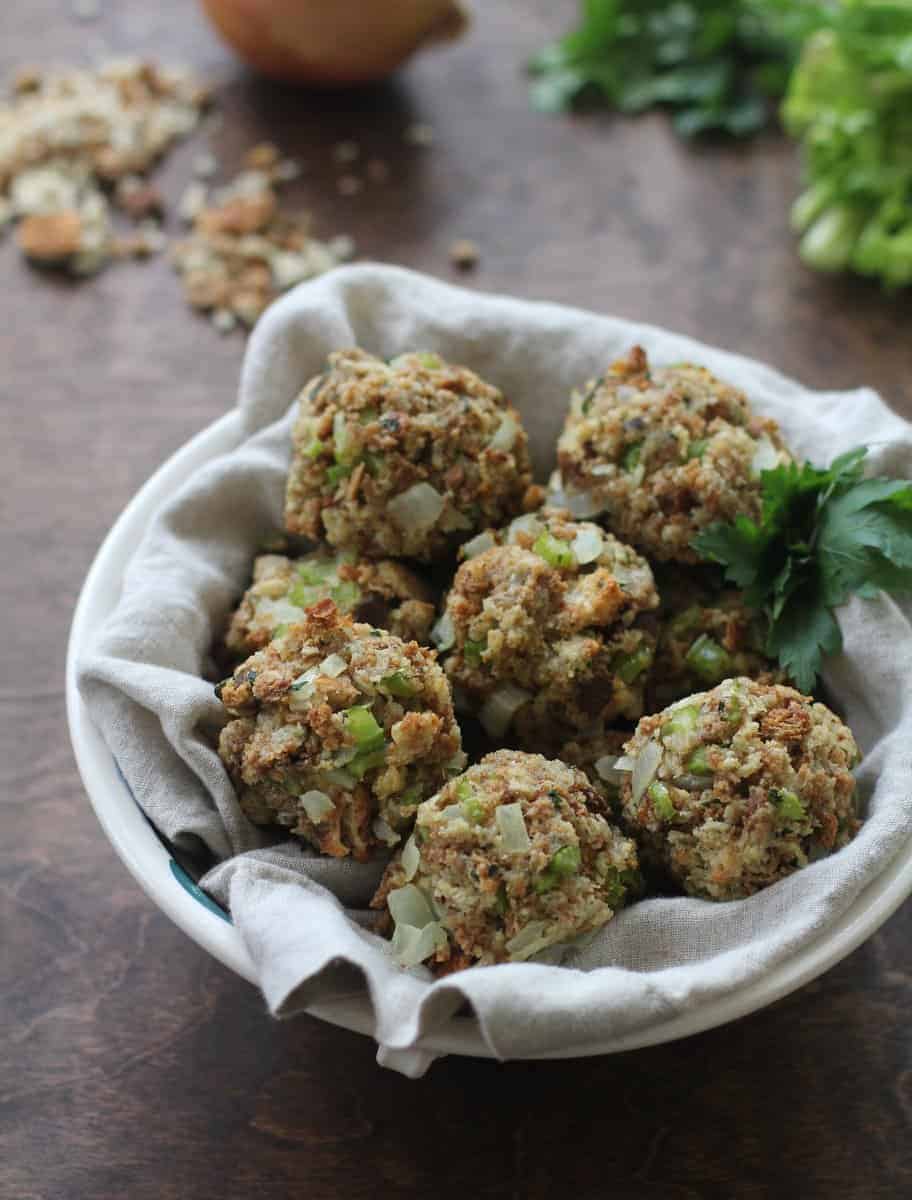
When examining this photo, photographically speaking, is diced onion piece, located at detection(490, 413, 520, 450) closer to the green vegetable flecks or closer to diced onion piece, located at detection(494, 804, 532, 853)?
diced onion piece, located at detection(494, 804, 532, 853)

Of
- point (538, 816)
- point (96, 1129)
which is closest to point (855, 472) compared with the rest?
point (538, 816)

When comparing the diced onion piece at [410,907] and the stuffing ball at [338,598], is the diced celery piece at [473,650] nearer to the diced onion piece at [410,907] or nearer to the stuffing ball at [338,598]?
the stuffing ball at [338,598]

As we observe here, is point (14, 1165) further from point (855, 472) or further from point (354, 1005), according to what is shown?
point (855, 472)

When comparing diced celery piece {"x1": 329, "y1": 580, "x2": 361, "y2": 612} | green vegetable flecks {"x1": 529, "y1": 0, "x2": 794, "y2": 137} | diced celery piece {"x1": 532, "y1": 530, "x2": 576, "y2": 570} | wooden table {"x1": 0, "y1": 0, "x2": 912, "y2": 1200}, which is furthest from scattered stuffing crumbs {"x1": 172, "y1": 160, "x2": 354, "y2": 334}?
diced celery piece {"x1": 532, "y1": 530, "x2": 576, "y2": 570}

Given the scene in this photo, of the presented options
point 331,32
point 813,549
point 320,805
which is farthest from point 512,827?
point 331,32

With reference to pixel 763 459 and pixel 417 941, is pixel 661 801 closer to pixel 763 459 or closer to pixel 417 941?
pixel 417 941

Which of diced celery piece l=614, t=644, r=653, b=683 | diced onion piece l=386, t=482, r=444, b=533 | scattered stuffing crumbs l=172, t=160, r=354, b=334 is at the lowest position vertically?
scattered stuffing crumbs l=172, t=160, r=354, b=334

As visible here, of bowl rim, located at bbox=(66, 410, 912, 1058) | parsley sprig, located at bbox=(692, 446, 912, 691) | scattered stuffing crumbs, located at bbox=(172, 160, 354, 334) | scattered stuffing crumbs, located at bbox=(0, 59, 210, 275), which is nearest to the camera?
bowl rim, located at bbox=(66, 410, 912, 1058)

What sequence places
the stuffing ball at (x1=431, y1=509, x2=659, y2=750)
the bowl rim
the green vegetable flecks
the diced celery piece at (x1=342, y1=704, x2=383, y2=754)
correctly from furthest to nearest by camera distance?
the green vegetable flecks, the stuffing ball at (x1=431, y1=509, x2=659, y2=750), the diced celery piece at (x1=342, y1=704, x2=383, y2=754), the bowl rim
